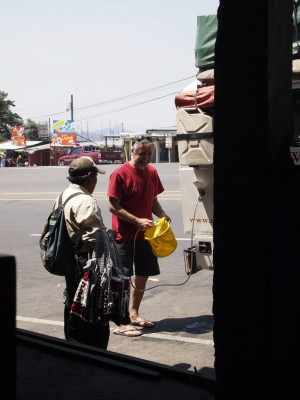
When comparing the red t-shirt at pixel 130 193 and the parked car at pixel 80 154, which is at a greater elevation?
the parked car at pixel 80 154

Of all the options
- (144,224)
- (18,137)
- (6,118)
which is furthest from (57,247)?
(6,118)

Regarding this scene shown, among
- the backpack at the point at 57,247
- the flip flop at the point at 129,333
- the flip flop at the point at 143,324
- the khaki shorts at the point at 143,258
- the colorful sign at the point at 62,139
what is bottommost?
the flip flop at the point at 129,333

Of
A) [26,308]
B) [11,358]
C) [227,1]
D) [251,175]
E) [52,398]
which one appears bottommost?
[26,308]

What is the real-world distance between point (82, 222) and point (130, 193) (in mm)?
1455

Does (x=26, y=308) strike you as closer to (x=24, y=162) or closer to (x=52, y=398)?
(x=52, y=398)

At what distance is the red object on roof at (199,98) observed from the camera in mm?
5684

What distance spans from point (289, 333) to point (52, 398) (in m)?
1.15

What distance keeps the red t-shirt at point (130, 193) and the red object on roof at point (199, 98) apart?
0.74 meters

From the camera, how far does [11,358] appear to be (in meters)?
1.71

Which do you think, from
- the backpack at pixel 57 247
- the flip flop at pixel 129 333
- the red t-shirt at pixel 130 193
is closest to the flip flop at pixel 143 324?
the flip flop at pixel 129 333

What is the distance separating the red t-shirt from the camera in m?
5.95

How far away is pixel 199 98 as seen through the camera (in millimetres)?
5734

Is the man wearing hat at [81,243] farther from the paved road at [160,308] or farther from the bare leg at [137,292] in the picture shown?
the bare leg at [137,292]

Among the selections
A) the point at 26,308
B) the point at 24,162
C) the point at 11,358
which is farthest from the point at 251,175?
the point at 24,162
